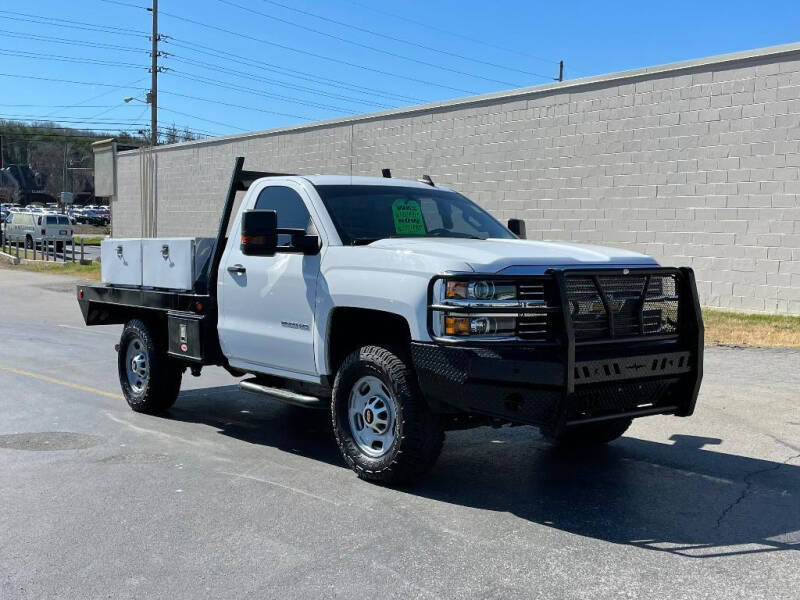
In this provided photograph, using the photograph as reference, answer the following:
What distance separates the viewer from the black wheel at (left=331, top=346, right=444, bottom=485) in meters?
5.56

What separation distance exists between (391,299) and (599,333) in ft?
4.40

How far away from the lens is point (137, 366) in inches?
337

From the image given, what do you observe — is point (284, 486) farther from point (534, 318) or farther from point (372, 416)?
point (534, 318)

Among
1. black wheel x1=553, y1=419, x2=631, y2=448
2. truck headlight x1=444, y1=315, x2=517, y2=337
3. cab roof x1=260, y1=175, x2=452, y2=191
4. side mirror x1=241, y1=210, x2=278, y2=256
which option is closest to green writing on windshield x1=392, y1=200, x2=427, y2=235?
cab roof x1=260, y1=175, x2=452, y2=191

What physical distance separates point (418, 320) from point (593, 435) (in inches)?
94.1

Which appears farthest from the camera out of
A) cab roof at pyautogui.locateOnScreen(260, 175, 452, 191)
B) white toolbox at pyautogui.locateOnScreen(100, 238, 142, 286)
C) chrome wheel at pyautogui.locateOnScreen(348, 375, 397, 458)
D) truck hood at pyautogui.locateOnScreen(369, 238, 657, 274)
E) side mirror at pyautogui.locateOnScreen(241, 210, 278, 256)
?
white toolbox at pyautogui.locateOnScreen(100, 238, 142, 286)

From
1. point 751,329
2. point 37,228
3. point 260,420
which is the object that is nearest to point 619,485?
point 260,420

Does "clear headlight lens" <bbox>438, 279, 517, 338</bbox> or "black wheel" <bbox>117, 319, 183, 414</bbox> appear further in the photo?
"black wheel" <bbox>117, 319, 183, 414</bbox>

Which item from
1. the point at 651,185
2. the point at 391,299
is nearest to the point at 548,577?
the point at 391,299

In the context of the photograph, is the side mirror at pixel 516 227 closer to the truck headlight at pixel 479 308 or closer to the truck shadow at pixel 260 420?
the truck shadow at pixel 260 420

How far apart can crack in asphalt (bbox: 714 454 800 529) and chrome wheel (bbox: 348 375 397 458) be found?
2107 millimetres

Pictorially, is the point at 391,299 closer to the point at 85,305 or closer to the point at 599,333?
the point at 599,333

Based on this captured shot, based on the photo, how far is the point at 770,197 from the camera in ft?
48.8

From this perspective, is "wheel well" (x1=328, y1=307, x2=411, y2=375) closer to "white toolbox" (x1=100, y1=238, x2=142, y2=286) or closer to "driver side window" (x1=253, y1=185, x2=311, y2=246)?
"driver side window" (x1=253, y1=185, x2=311, y2=246)
